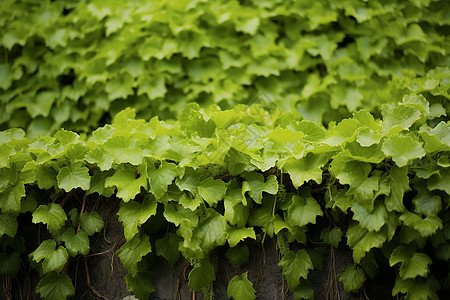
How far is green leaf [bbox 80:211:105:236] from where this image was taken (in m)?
1.30

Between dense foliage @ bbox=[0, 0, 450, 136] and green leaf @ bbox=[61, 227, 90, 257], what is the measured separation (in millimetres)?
1163

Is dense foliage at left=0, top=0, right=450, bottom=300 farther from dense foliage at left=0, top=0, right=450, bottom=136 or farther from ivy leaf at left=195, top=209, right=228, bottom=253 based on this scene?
dense foliage at left=0, top=0, right=450, bottom=136

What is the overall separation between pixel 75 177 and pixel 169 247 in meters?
0.39

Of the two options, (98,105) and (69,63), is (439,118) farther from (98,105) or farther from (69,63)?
(69,63)

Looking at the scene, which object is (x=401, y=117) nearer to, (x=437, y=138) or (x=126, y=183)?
(x=437, y=138)

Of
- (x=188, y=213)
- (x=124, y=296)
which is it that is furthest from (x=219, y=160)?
(x=124, y=296)

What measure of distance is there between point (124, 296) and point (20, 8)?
7.01ft

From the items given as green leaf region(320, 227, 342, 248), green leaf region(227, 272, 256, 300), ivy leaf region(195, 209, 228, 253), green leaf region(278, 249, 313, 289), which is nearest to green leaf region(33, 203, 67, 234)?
ivy leaf region(195, 209, 228, 253)

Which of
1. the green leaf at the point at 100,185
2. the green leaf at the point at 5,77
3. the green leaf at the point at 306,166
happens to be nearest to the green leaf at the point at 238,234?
the green leaf at the point at 306,166

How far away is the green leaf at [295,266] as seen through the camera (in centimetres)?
116

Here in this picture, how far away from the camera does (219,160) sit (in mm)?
1200

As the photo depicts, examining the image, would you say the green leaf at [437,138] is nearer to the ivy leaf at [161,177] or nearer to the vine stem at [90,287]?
the ivy leaf at [161,177]

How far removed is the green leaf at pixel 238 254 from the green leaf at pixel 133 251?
0.26 meters

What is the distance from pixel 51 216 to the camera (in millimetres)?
1245
